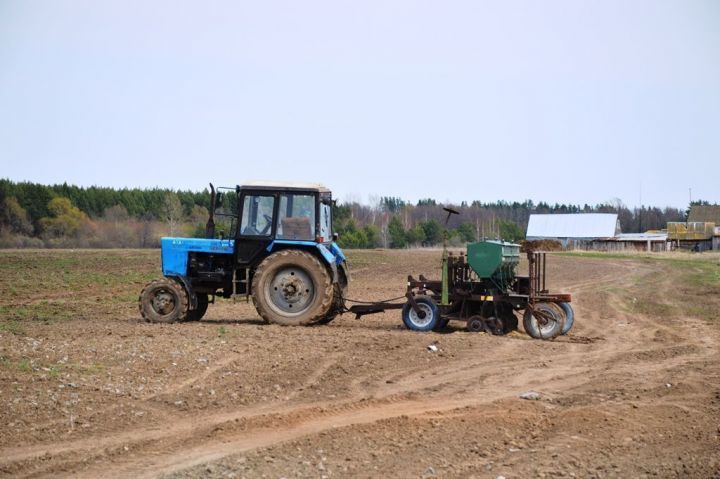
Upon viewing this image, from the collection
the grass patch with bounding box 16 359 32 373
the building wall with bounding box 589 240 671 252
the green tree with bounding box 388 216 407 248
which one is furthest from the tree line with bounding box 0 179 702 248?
the grass patch with bounding box 16 359 32 373

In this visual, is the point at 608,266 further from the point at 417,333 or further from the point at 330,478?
the point at 330,478

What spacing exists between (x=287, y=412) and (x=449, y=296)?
7122 millimetres

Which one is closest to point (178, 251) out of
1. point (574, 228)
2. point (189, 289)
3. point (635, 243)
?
point (189, 289)

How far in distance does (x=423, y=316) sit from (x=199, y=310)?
4.31m

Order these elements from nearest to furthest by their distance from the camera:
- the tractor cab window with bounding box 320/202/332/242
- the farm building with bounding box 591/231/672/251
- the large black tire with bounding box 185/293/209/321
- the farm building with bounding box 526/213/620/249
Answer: the tractor cab window with bounding box 320/202/332/242, the large black tire with bounding box 185/293/209/321, the farm building with bounding box 591/231/672/251, the farm building with bounding box 526/213/620/249

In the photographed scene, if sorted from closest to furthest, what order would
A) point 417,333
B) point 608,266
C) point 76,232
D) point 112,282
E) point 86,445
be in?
point 86,445, point 417,333, point 112,282, point 608,266, point 76,232

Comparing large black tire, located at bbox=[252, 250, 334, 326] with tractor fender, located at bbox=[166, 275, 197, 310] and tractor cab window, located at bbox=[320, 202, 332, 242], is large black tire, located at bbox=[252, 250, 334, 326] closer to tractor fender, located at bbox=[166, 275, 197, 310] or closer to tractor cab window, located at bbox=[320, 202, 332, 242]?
tractor cab window, located at bbox=[320, 202, 332, 242]

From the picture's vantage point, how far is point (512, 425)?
9.08 meters

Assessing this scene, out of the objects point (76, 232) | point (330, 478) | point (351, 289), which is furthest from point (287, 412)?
point (76, 232)

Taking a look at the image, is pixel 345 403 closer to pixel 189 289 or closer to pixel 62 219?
pixel 189 289

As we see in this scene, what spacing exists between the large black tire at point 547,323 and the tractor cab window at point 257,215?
4.91 meters

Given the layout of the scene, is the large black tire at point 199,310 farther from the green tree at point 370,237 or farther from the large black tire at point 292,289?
the green tree at point 370,237

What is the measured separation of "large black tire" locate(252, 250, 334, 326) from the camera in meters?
15.6

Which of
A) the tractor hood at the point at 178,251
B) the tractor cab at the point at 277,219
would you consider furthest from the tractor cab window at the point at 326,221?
the tractor hood at the point at 178,251
